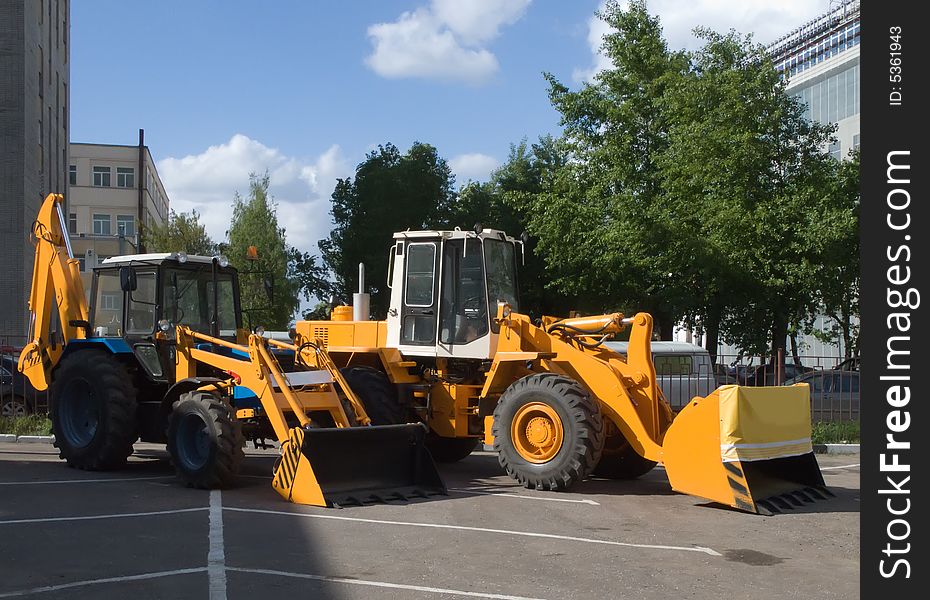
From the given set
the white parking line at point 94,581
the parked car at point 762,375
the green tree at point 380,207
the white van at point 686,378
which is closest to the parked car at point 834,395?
the parked car at point 762,375

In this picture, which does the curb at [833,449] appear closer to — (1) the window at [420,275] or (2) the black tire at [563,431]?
(2) the black tire at [563,431]

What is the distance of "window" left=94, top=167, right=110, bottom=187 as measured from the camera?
7819 centimetres

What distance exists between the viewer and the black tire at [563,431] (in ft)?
38.7

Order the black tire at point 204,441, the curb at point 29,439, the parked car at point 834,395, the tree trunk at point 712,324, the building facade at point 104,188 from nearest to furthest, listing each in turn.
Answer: the black tire at point 204,441
the curb at point 29,439
the parked car at point 834,395
the tree trunk at point 712,324
the building facade at point 104,188

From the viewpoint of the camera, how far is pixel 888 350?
5.83 meters

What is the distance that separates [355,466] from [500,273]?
3.93 metres

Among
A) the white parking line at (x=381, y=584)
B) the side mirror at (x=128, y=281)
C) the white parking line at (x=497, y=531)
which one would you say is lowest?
the white parking line at (x=497, y=531)

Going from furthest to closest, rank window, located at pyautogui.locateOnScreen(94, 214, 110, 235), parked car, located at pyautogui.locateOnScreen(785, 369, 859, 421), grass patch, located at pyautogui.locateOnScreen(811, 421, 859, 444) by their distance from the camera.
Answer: window, located at pyautogui.locateOnScreen(94, 214, 110, 235) < parked car, located at pyautogui.locateOnScreen(785, 369, 859, 421) < grass patch, located at pyautogui.locateOnScreen(811, 421, 859, 444)

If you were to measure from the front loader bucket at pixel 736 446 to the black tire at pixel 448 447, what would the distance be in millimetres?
4434

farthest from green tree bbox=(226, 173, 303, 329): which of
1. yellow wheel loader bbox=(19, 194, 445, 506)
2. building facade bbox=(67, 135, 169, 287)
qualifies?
building facade bbox=(67, 135, 169, 287)

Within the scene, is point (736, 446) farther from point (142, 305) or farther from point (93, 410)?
point (93, 410)

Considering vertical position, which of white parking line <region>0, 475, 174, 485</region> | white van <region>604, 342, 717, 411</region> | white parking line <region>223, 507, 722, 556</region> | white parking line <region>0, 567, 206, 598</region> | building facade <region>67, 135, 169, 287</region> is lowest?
white parking line <region>0, 475, 174, 485</region>

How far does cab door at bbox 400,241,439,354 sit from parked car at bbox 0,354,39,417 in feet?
26.6

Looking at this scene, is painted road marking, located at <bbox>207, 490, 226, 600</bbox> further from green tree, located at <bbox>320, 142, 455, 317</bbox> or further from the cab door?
green tree, located at <bbox>320, 142, 455, 317</bbox>
